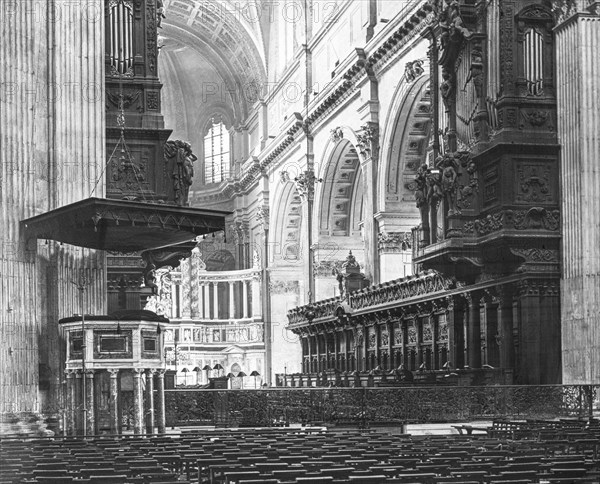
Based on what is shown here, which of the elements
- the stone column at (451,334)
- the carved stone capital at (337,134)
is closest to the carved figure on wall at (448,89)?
the stone column at (451,334)

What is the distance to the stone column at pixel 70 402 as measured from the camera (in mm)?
17625

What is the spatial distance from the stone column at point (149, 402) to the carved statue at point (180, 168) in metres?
8.07

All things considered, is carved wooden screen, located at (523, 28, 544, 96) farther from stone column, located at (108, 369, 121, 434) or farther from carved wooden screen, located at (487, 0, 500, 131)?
stone column, located at (108, 369, 121, 434)

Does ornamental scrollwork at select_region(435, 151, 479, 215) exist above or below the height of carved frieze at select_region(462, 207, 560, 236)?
above

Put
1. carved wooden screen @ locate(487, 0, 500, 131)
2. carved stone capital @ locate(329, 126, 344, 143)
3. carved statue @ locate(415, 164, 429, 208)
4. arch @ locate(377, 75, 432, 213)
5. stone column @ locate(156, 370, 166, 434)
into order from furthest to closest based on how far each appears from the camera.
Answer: carved stone capital @ locate(329, 126, 344, 143) < arch @ locate(377, 75, 432, 213) < carved statue @ locate(415, 164, 429, 208) < carved wooden screen @ locate(487, 0, 500, 131) < stone column @ locate(156, 370, 166, 434)

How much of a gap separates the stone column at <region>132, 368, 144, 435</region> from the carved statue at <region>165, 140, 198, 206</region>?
27.1ft

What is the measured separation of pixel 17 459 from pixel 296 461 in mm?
2691

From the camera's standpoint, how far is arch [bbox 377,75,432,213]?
3919 centimetres

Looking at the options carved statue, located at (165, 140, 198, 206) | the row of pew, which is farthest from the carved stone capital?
the row of pew

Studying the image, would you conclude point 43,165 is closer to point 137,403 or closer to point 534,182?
point 137,403

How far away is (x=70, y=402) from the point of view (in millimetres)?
17812

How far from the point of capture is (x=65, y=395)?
1792 centimetres

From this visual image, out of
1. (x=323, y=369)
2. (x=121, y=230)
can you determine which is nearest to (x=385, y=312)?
(x=323, y=369)

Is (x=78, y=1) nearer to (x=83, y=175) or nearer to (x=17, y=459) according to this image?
(x=83, y=175)
